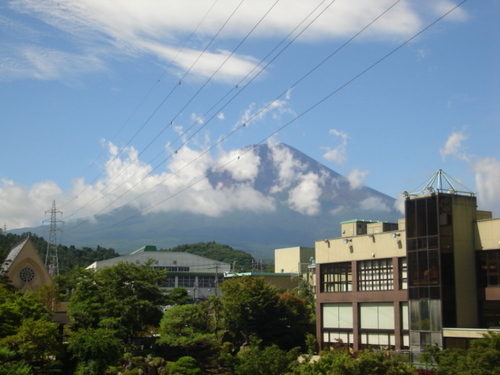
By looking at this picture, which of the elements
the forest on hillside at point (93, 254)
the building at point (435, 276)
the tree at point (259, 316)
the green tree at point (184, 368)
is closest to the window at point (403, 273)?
the building at point (435, 276)

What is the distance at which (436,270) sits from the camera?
37.8m

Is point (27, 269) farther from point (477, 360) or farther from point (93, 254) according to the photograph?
point (93, 254)

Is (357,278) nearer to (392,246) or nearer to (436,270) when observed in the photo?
(392,246)

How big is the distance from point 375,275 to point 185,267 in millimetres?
77479

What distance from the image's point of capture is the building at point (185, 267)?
4208 inches

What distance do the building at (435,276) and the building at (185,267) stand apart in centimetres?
6447

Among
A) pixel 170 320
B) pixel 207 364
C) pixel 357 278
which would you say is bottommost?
pixel 207 364

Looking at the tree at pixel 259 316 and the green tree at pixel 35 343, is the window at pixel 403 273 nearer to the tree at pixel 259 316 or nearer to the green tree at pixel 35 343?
the tree at pixel 259 316

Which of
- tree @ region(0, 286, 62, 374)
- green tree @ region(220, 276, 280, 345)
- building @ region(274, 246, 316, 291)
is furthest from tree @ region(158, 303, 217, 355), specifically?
building @ region(274, 246, 316, 291)

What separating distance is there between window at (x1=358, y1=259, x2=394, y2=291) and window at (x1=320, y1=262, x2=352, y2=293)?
54.2 inches

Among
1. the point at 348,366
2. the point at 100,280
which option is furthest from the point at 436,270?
the point at 100,280

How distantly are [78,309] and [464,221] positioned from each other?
90.0 feet

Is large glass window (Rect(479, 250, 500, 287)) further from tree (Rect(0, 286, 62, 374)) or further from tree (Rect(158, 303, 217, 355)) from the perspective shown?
tree (Rect(0, 286, 62, 374))

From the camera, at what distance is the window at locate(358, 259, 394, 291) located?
42.7 metres
